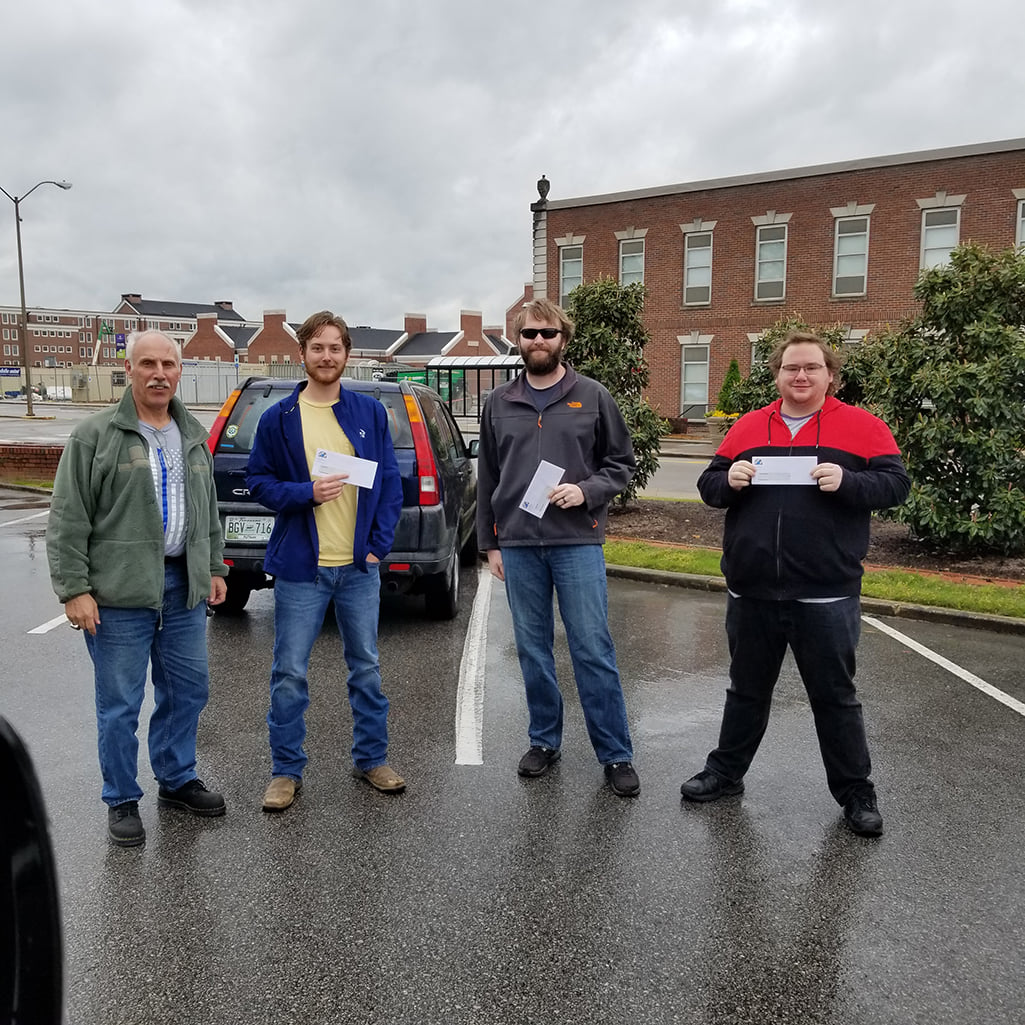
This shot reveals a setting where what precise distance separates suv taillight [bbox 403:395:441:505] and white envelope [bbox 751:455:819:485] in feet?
10.5

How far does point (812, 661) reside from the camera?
353 cm

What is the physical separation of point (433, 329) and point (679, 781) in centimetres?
8751

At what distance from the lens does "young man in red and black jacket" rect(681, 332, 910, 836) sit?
342 cm

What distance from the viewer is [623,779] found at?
3867mm

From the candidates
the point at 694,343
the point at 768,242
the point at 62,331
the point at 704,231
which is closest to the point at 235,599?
the point at 694,343

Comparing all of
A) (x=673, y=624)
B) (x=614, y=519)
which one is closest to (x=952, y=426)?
(x=673, y=624)

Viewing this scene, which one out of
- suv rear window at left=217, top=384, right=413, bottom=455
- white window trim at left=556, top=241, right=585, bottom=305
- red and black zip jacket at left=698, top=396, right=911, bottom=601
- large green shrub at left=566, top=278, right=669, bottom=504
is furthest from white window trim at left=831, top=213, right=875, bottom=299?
red and black zip jacket at left=698, top=396, right=911, bottom=601

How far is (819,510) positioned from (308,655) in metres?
2.20

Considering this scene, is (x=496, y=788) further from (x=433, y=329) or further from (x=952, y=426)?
(x=433, y=329)

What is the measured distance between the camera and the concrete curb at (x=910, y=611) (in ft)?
22.2

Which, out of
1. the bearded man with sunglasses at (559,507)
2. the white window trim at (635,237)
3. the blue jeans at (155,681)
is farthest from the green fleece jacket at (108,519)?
the white window trim at (635,237)

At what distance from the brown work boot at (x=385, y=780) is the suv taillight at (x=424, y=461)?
265 centimetres

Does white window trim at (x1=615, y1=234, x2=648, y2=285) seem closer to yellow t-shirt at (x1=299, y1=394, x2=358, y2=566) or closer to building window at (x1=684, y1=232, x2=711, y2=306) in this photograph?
building window at (x1=684, y1=232, x2=711, y2=306)

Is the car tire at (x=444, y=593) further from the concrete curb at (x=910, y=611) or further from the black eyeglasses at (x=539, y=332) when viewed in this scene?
the black eyeglasses at (x=539, y=332)
